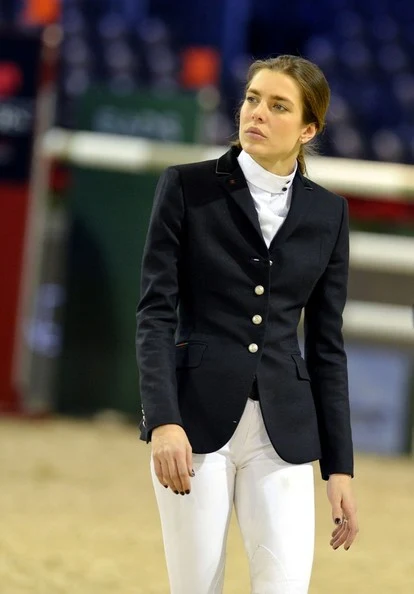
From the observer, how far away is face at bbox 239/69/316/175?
1.82m

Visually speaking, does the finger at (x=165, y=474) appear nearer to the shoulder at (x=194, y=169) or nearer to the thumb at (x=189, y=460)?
the thumb at (x=189, y=460)

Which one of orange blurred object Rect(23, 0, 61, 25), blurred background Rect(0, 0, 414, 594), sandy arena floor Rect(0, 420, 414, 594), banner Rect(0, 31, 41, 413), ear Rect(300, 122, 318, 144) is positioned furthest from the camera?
orange blurred object Rect(23, 0, 61, 25)

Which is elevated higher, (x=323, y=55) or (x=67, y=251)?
(x=323, y=55)

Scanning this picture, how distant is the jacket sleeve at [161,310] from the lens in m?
1.73

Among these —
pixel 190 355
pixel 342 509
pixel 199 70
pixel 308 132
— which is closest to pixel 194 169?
pixel 308 132

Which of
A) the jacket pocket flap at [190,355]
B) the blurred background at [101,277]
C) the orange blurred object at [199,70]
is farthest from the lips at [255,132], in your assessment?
the orange blurred object at [199,70]

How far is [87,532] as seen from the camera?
3980mm

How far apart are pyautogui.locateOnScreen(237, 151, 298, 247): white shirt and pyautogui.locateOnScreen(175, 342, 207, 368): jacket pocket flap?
19 cm

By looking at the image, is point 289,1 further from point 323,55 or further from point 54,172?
point 54,172

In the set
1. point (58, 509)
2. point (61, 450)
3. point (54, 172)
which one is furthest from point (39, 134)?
point (58, 509)

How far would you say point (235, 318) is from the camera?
1.83m

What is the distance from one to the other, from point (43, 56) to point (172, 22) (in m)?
6.40

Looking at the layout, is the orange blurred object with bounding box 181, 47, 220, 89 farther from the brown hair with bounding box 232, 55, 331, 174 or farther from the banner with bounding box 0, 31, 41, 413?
the brown hair with bounding box 232, 55, 331, 174

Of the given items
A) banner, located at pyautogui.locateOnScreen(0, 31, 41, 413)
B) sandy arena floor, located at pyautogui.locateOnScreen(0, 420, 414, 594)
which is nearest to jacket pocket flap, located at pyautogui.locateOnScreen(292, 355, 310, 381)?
sandy arena floor, located at pyautogui.locateOnScreen(0, 420, 414, 594)
